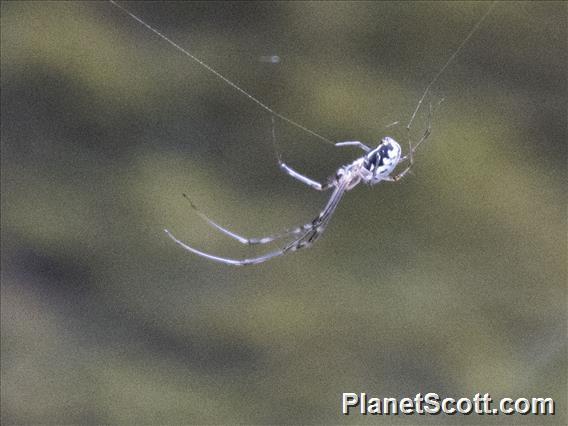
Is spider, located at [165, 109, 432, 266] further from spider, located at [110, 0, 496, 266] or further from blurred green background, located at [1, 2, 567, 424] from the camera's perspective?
blurred green background, located at [1, 2, 567, 424]

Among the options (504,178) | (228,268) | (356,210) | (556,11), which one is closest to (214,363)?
(228,268)

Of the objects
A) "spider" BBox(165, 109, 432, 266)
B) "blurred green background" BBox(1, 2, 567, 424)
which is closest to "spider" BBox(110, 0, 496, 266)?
"spider" BBox(165, 109, 432, 266)

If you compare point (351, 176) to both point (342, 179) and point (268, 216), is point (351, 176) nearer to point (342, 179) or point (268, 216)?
point (342, 179)

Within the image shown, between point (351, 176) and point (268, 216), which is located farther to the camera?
point (268, 216)

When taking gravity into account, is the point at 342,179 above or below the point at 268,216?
below

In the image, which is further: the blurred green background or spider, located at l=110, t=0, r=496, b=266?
the blurred green background

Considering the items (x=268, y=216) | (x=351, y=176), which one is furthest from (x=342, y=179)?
(x=268, y=216)

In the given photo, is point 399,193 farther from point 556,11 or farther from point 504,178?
point 556,11

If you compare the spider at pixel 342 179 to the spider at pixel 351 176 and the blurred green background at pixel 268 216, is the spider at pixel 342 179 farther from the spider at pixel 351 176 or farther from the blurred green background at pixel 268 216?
the blurred green background at pixel 268 216
